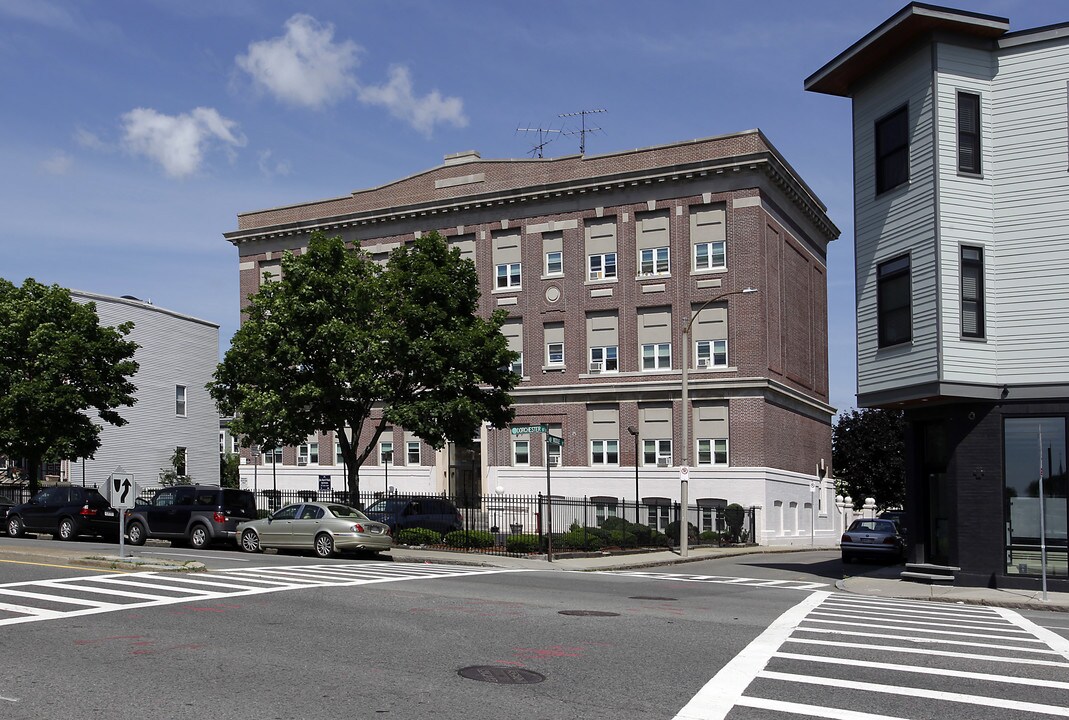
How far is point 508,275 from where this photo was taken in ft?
193

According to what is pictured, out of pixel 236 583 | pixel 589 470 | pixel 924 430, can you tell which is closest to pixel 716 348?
pixel 589 470

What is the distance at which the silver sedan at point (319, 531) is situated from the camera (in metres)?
28.5

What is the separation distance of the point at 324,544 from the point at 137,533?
7.36m

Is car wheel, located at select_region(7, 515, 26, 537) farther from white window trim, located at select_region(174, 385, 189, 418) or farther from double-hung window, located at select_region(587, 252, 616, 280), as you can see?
double-hung window, located at select_region(587, 252, 616, 280)

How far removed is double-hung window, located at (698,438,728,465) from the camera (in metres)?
52.7

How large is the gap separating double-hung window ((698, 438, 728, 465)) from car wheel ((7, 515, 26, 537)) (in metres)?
31.4

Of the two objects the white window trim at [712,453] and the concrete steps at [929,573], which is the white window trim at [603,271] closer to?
the white window trim at [712,453]

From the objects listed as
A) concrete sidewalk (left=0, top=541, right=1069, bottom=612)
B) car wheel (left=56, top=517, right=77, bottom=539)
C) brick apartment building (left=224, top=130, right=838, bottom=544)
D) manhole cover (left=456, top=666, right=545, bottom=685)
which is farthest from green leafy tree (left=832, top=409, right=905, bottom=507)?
manhole cover (left=456, top=666, right=545, bottom=685)

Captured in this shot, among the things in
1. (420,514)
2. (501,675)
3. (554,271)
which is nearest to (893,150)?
(420,514)

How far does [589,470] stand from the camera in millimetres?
55438

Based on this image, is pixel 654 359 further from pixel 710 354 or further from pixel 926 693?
pixel 926 693

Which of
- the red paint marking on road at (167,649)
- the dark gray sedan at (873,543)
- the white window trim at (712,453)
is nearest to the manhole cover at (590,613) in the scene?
the red paint marking on road at (167,649)

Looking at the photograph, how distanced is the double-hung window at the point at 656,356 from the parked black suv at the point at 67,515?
2875cm

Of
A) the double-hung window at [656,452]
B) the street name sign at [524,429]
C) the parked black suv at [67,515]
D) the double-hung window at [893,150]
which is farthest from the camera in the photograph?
the double-hung window at [656,452]
